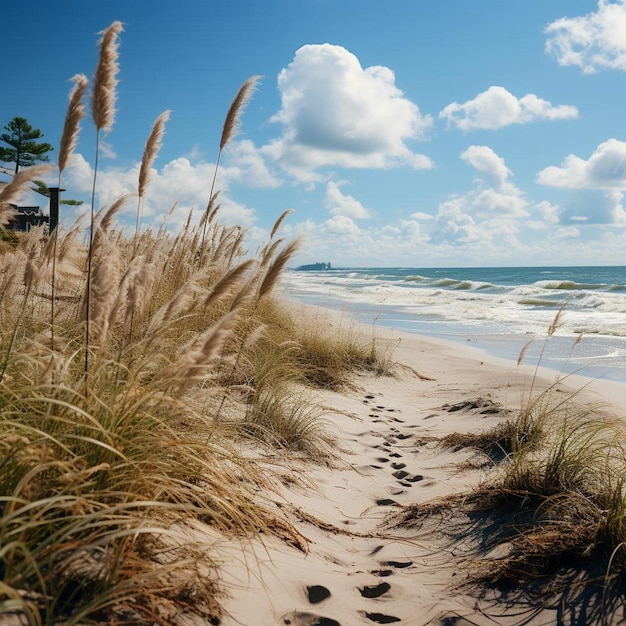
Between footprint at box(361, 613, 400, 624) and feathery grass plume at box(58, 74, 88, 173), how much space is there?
7.34ft

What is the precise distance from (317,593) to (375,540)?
845 mm

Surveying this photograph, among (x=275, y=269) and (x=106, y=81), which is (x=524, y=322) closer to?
(x=275, y=269)

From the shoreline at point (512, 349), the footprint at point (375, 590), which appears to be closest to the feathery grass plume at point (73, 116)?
the footprint at point (375, 590)

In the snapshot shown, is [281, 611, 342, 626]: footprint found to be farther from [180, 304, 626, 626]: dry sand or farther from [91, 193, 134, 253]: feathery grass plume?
[91, 193, 134, 253]: feathery grass plume

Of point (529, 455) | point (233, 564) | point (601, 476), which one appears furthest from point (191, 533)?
point (529, 455)

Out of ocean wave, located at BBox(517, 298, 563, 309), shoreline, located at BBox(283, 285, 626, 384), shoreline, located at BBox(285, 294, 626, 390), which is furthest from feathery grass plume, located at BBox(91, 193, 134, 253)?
ocean wave, located at BBox(517, 298, 563, 309)

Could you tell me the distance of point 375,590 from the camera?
2.35m

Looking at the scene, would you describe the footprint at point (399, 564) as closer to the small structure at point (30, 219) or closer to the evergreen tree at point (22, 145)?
the small structure at point (30, 219)

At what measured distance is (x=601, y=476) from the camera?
2.63 m

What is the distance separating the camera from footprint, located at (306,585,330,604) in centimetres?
214

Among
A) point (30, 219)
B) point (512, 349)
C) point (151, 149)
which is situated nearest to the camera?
point (151, 149)

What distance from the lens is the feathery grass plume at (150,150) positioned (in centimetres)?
347

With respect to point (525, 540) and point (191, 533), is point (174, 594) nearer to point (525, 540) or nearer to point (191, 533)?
point (191, 533)

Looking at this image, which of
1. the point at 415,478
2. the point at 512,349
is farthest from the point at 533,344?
the point at 415,478
